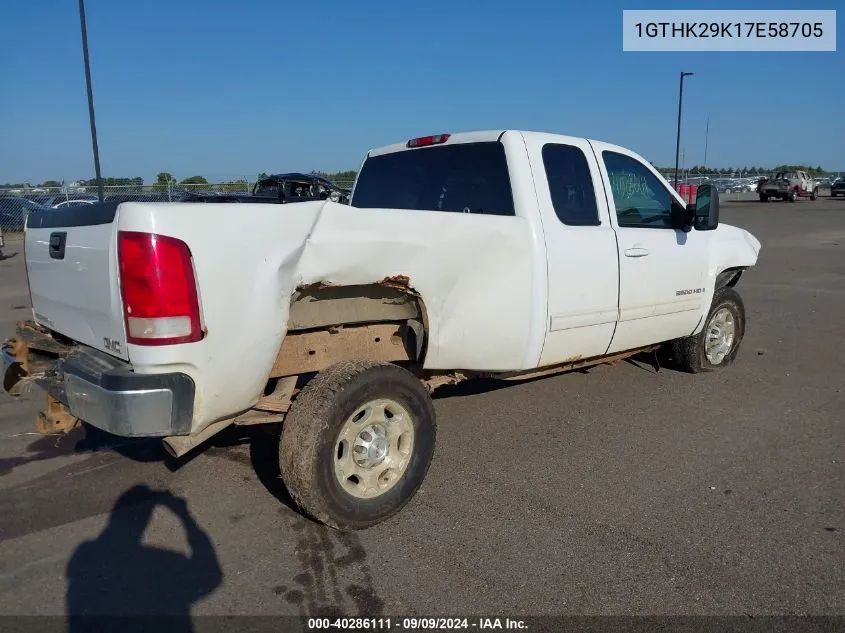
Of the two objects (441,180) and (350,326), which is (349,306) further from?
(441,180)

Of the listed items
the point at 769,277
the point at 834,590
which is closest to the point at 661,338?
the point at 834,590

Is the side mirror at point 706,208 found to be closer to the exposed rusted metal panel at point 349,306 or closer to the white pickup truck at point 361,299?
the white pickup truck at point 361,299

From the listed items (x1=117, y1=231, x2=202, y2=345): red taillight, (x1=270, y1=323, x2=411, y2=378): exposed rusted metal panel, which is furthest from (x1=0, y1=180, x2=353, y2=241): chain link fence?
(x1=117, y1=231, x2=202, y2=345): red taillight

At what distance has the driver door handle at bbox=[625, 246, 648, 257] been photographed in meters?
4.75

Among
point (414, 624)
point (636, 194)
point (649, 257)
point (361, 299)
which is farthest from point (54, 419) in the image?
point (636, 194)

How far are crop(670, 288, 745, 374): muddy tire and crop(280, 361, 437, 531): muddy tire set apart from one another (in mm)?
3284

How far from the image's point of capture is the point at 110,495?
3.98 m

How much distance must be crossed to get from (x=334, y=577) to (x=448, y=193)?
2.64 m

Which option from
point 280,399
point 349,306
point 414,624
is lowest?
point 414,624

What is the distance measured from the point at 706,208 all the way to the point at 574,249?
1458mm

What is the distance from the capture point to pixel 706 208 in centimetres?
511

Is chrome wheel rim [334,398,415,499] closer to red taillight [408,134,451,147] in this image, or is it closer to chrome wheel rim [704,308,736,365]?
red taillight [408,134,451,147]

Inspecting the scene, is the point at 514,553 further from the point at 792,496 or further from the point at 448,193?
the point at 448,193

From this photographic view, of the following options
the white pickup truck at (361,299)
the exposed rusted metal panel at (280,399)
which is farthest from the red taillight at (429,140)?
the exposed rusted metal panel at (280,399)
